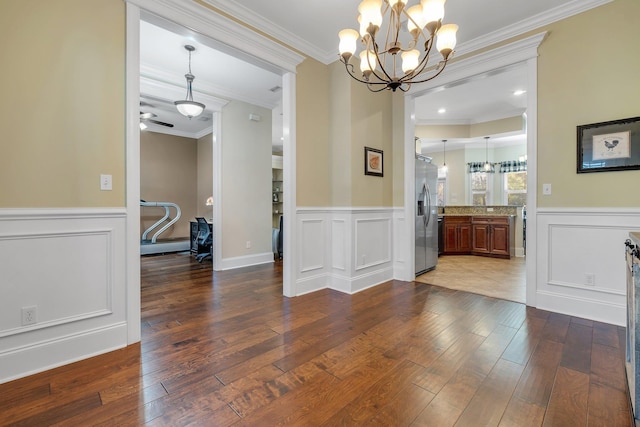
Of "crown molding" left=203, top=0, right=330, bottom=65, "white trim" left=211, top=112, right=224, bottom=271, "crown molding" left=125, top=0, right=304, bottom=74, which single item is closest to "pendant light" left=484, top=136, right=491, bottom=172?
"crown molding" left=203, top=0, right=330, bottom=65

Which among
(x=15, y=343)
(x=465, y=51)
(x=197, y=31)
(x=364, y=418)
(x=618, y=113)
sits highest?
(x=465, y=51)

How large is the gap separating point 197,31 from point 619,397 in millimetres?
3904

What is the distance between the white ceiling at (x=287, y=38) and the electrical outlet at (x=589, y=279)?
240 cm

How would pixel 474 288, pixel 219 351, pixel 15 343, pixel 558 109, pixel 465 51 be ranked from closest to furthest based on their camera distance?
pixel 15 343 < pixel 219 351 < pixel 558 109 < pixel 465 51 < pixel 474 288

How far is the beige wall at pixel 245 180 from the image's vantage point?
195 inches

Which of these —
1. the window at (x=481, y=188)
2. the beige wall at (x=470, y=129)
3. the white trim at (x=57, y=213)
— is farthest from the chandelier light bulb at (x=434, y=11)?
the window at (x=481, y=188)

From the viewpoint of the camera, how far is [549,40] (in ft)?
9.52

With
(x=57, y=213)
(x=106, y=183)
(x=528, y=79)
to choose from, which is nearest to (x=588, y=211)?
(x=528, y=79)

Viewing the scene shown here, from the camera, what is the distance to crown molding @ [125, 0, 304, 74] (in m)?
2.35

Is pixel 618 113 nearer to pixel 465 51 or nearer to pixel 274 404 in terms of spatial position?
pixel 465 51

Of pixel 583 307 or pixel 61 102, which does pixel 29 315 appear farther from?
pixel 583 307

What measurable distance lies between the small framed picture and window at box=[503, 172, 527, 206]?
5.83 m

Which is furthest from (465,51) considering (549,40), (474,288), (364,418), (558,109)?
(364,418)

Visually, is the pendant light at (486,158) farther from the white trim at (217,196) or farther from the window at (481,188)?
the white trim at (217,196)
